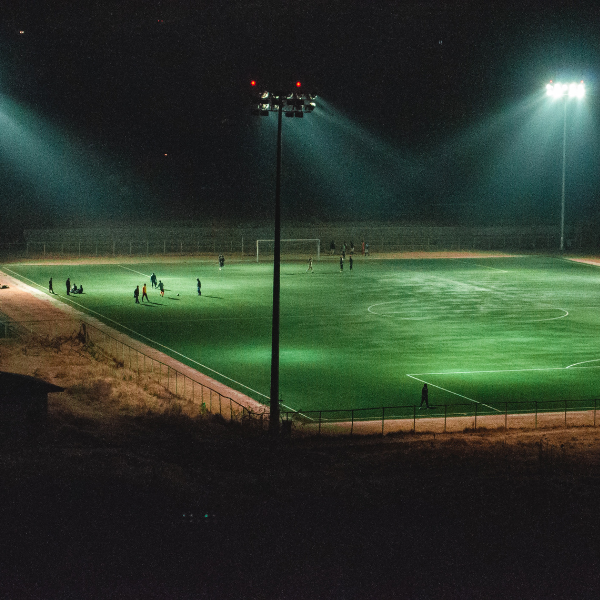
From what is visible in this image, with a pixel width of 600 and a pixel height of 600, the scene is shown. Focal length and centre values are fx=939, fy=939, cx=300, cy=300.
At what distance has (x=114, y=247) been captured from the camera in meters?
92.1

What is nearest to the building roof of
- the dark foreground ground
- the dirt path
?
the dark foreground ground

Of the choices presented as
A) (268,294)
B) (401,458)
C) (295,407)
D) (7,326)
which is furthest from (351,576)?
(268,294)

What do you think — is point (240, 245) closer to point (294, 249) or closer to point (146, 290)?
point (294, 249)

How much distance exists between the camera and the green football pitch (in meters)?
34.1

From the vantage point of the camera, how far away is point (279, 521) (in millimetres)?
13359

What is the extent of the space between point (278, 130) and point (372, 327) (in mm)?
24054

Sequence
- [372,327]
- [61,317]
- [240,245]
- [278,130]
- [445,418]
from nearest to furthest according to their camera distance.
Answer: [278,130] < [445,418] < [372,327] < [61,317] < [240,245]

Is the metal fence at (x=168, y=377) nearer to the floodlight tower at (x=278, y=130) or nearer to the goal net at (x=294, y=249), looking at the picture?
the floodlight tower at (x=278, y=130)

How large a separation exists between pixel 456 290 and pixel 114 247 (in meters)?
40.9

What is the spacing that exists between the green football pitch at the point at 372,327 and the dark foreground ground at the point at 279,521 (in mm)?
11730

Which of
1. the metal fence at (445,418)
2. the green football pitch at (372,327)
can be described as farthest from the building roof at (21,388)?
the green football pitch at (372,327)

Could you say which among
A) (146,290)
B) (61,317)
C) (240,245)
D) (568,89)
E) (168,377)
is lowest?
(168,377)

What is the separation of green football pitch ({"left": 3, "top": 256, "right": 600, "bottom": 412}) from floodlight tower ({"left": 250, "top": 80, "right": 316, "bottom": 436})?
582 cm

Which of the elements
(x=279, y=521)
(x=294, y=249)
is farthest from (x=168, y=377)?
(x=294, y=249)
